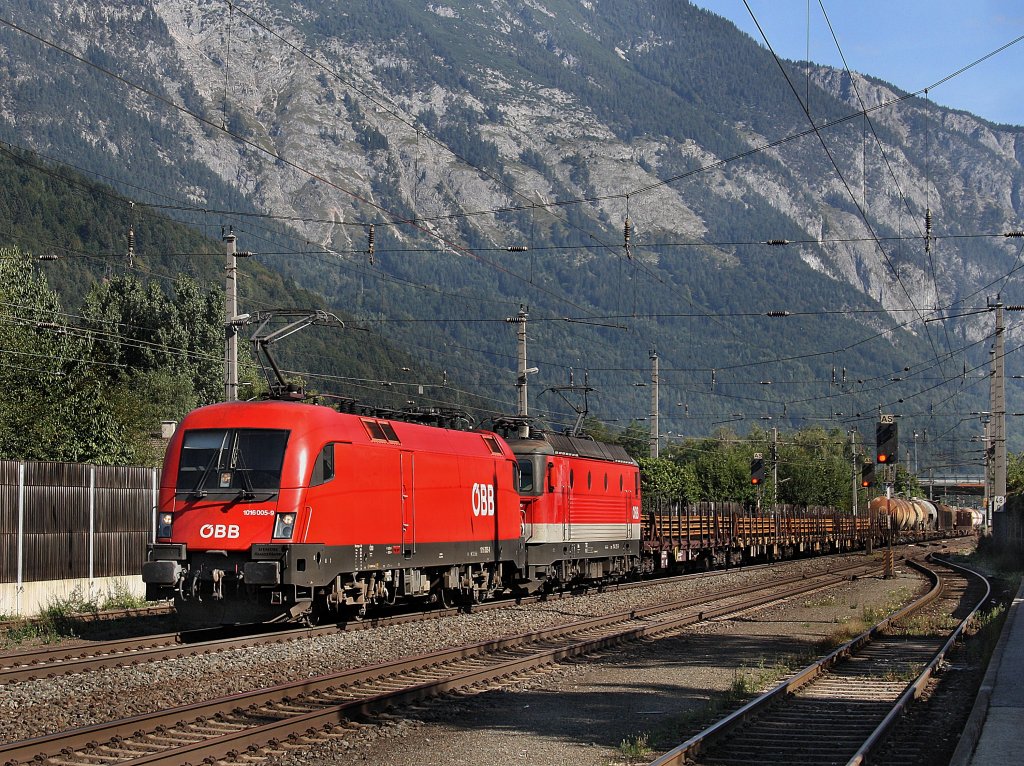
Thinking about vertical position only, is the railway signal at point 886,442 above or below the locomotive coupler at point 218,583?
above

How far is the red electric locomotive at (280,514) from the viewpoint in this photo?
61.9ft

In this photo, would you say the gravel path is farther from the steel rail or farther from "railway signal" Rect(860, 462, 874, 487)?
"railway signal" Rect(860, 462, 874, 487)

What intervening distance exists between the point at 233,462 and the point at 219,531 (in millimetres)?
1117

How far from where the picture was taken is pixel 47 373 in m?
44.1

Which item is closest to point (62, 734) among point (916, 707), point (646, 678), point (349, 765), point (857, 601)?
point (349, 765)

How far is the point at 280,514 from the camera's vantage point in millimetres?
19031

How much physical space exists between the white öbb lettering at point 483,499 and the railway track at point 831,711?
8456mm

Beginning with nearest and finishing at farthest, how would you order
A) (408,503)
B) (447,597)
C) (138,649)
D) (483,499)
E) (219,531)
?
(138,649)
(219,531)
(408,503)
(483,499)
(447,597)

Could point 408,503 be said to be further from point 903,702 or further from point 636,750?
point 636,750

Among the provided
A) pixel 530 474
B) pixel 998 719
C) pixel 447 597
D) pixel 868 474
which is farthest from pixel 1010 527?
pixel 998 719

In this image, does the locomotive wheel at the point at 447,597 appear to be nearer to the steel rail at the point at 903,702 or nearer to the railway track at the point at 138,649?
the railway track at the point at 138,649

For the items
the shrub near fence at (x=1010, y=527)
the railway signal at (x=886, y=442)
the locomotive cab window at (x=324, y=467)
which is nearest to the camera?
the locomotive cab window at (x=324, y=467)

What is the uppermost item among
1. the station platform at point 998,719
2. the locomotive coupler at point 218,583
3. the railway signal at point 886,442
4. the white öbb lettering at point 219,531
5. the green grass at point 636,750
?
the railway signal at point 886,442

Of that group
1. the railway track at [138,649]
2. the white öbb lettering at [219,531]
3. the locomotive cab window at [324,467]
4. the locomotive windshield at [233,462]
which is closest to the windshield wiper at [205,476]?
the locomotive windshield at [233,462]
